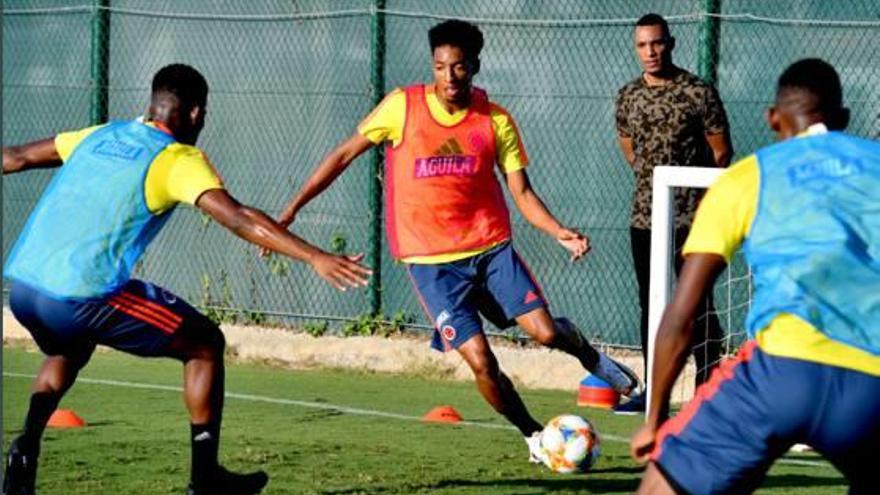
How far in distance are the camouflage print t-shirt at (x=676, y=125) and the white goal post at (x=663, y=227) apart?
1169 mm

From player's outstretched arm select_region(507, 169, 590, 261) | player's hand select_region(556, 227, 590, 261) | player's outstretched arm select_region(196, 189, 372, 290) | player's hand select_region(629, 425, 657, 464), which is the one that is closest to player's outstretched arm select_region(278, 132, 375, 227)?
player's outstretched arm select_region(507, 169, 590, 261)

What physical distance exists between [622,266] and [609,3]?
184 cm

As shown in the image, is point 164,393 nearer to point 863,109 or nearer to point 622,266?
point 622,266

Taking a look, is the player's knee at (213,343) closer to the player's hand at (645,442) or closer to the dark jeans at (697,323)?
the player's hand at (645,442)

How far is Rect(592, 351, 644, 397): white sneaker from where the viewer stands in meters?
11.7

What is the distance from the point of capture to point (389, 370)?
15.3 m

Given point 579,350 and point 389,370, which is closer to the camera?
point 579,350

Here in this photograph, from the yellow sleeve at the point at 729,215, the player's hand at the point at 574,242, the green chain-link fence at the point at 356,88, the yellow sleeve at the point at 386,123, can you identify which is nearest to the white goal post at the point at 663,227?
the player's hand at the point at 574,242

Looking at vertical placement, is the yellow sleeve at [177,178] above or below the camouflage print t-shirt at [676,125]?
below

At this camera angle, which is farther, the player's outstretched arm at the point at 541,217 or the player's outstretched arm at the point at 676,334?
the player's outstretched arm at the point at 541,217

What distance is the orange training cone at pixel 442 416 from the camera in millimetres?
12484

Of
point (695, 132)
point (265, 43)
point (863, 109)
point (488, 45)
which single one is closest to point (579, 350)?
point (695, 132)

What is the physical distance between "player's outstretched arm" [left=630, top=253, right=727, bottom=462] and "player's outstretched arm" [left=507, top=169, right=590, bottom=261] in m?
4.47

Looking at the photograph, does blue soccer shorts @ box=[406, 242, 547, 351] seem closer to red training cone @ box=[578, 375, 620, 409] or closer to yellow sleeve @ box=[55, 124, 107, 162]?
yellow sleeve @ box=[55, 124, 107, 162]
